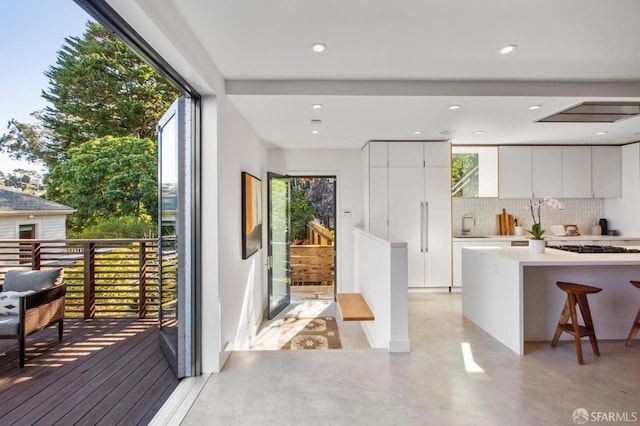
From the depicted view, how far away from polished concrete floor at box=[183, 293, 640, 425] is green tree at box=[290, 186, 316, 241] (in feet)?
13.9

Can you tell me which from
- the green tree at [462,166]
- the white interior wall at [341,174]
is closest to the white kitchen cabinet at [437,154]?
the green tree at [462,166]

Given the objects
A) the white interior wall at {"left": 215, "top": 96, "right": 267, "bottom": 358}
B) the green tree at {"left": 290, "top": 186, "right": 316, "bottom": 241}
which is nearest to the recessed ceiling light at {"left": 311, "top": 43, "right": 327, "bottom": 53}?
the white interior wall at {"left": 215, "top": 96, "right": 267, "bottom": 358}

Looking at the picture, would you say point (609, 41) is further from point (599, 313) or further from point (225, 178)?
point (225, 178)

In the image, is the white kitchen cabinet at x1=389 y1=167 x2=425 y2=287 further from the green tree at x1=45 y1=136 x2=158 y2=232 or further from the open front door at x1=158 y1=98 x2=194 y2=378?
the green tree at x1=45 y1=136 x2=158 y2=232

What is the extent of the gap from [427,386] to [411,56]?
243 cm

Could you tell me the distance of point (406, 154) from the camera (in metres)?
4.83

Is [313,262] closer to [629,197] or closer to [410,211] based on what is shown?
[410,211]

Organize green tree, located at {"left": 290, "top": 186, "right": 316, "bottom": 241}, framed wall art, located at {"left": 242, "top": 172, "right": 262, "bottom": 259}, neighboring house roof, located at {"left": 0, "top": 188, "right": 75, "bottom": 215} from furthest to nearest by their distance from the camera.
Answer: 1. green tree, located at {"left": 290, "top": 186, "right": 316, "bottom": 241}
2. framed wall art, located at {"left": 242, "top": 172, "right": 262, "bottom": 259}
3. neighboring house roof, located at {"left": 0, "top": 188, "right": 75, "bottom": 215}

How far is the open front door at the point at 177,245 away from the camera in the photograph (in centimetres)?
242

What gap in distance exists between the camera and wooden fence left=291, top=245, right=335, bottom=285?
20.4 ft

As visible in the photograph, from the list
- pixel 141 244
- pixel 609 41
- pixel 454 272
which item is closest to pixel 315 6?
pixel 609 41

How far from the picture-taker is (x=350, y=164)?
5.38 meters

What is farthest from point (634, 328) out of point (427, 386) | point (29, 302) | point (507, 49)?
point (29, 302)

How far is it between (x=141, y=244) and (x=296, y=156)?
2.64 meters
